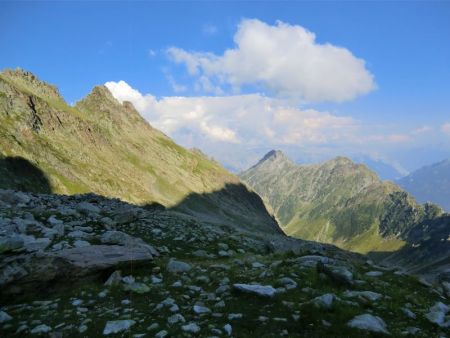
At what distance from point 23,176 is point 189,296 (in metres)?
131

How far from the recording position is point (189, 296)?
14141 millimetres

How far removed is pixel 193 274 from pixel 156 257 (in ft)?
12.8

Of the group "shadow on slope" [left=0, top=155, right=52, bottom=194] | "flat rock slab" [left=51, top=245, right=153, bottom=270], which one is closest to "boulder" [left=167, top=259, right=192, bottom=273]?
"flat rock slab" [left=51, top=245, right=153, bottom=270]

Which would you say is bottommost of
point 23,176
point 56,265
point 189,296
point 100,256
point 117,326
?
point 117,326

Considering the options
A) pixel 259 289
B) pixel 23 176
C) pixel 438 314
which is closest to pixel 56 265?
pixel 259 289

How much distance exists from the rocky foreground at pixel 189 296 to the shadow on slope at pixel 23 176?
110 metres

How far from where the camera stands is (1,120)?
14738 centimetres

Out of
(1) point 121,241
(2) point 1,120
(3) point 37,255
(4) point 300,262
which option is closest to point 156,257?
(1) point 121,241

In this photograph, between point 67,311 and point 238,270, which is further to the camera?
point 238,270

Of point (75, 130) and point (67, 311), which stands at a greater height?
point (75, 130)

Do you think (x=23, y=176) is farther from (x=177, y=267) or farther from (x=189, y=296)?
(x=189, y=296)

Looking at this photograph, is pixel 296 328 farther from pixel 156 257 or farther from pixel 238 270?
pixel 156 257

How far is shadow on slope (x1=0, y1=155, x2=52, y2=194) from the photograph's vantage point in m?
120

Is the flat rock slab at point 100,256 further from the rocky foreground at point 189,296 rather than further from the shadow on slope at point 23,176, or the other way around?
the shadow on slope at point 23,176
